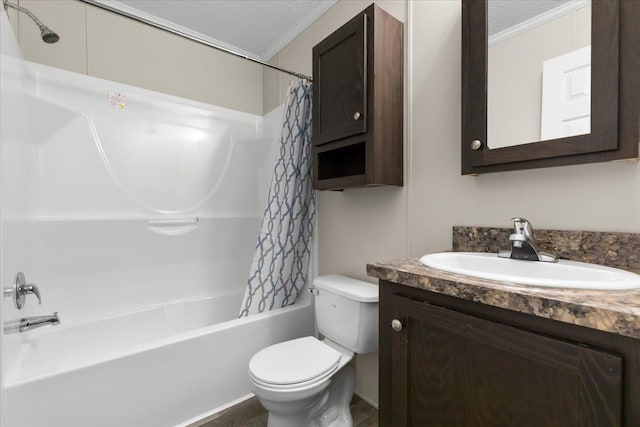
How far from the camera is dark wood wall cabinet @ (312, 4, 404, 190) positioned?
4.30 feet

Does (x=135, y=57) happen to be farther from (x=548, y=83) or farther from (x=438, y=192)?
(x=548, y=83)

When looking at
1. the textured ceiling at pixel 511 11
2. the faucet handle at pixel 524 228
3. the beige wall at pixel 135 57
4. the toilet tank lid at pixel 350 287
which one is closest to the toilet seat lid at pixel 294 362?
the toilet tank lid at pixel 350 287

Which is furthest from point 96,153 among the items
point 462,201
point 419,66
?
point 462,201

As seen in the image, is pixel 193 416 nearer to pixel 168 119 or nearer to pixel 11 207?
pixel 11 207

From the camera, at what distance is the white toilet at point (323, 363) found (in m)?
1.19

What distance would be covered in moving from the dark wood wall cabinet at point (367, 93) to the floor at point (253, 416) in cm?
124

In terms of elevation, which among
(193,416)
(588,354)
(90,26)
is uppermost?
(90,26)

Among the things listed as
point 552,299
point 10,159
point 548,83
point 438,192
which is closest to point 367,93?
point 438,192

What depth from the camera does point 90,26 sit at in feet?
6.28

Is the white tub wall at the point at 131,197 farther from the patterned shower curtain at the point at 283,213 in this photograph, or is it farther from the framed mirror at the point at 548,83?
the framed mirror at the point at 548,83

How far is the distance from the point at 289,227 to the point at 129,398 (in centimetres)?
115

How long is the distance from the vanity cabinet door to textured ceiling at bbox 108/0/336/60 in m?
2.03

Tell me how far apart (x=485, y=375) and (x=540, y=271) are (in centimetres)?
41

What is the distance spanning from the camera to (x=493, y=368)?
68 centimetres
